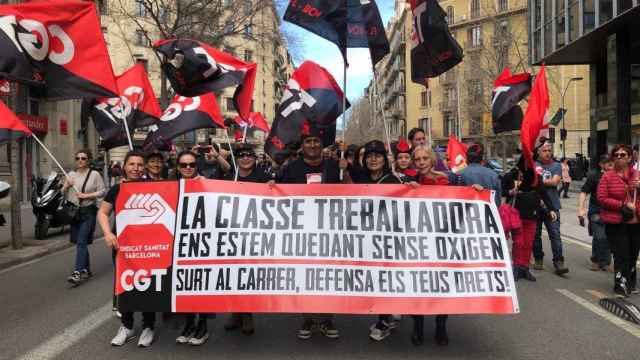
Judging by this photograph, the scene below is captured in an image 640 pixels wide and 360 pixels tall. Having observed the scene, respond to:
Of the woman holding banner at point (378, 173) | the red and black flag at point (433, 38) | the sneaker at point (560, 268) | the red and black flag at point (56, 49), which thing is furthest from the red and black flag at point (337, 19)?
the sneaker at point (560, 268)

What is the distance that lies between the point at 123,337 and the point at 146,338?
8.7 inches

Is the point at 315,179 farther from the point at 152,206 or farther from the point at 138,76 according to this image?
the point at 138,76

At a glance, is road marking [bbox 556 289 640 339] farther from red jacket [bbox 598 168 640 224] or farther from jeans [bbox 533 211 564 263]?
jeans [bbox 533 211 564 263]

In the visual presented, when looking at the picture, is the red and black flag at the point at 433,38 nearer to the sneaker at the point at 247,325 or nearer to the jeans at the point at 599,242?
the jeans at the point at 599,242

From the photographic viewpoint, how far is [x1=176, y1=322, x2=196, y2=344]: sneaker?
465cm

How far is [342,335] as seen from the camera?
16.1 feet

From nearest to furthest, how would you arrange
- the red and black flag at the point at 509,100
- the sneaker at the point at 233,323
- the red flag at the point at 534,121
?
1. the sneaker at the point at 233,323
2. the red flag at the point at 534,121
3. the red and black flag at the point at 509,100

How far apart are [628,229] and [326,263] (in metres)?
4.00

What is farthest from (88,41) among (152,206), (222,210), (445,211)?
(445,211)

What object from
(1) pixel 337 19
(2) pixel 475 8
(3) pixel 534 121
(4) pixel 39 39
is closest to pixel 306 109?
(1) pixel 337 19

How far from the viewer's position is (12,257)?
9.12 meters

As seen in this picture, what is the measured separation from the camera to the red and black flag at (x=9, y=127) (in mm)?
5312

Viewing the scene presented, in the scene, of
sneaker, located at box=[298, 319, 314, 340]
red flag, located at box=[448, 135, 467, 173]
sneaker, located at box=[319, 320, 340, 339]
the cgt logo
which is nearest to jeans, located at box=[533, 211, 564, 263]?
red flag, located at box=[448, 135, 467, 173]

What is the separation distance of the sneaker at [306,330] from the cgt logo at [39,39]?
3.82m
